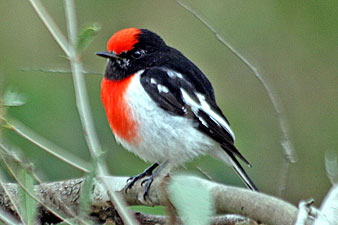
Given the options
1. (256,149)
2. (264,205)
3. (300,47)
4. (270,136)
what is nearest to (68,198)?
(264,205)

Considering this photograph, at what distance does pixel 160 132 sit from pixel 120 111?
23 centimetres

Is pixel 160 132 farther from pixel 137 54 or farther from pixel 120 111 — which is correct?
pixel 137 54

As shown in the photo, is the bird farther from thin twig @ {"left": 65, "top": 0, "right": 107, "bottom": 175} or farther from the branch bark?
thin twig @ {"left": 65, "top": 0, "right": 107, "bottom": 175}

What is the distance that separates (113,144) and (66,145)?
0.34 meters

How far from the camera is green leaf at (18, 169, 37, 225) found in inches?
73.1

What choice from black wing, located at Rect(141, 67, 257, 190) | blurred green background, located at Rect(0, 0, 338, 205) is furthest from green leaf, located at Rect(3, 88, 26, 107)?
blurred green background, located at Rect(0, 0, 338, 205)

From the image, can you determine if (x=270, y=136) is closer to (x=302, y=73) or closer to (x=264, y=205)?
(x=302, y=73)

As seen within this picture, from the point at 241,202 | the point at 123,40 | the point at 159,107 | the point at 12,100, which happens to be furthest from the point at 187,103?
the point at 12,100

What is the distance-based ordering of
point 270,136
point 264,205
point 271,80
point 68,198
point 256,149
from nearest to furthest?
point 264,205, point 68,198, point 256,149, point 270,136, point 271,80

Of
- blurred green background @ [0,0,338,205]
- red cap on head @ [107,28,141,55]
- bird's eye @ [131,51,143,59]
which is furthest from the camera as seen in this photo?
blurred green background @ [0,0,338,205]

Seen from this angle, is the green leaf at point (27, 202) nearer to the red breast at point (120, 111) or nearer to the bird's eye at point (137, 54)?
the red breast at point (120, 111)

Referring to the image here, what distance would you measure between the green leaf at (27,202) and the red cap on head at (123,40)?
5.62 ft

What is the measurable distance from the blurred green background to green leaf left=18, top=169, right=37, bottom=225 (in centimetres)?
290

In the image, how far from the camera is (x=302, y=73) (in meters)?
6.35
